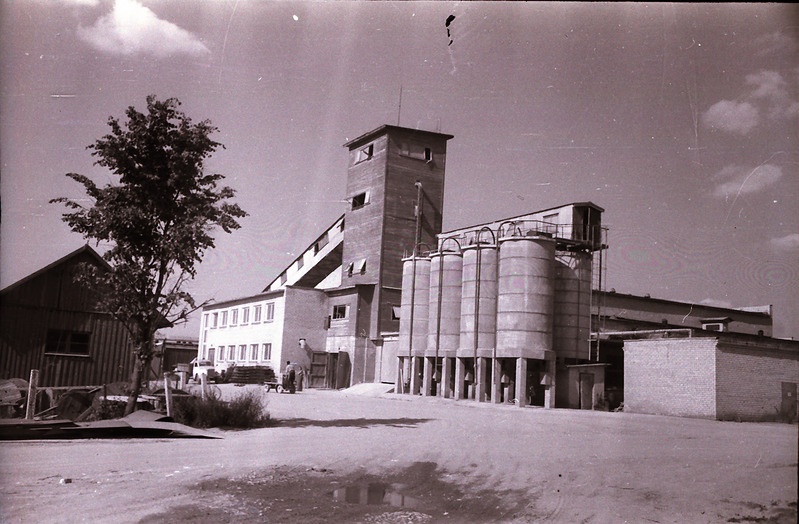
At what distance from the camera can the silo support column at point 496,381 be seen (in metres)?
32.4

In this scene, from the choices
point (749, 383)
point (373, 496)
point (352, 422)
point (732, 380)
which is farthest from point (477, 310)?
point (373, 496)

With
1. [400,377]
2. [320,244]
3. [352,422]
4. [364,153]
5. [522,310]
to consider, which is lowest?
[352,422]

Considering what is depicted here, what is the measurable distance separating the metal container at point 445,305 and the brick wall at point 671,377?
969cm

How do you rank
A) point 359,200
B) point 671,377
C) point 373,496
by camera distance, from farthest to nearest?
point 359,200, point 671,377, point 373,496

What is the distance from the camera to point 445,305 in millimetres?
37219

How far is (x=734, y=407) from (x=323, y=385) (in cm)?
2736

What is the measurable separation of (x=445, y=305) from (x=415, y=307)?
9.68ft

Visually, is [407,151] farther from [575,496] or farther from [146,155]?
[575,496]

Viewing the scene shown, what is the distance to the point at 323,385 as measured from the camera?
151 feet

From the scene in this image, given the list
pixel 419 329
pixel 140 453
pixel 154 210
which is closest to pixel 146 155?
pixel 154 210

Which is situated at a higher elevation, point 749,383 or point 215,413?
point 749,383

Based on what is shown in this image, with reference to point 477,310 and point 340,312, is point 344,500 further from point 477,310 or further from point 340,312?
point 340,312

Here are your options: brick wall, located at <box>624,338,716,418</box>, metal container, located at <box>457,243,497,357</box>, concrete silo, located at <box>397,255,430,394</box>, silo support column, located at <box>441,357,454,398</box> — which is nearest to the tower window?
concrete silo, located at <box>397,255,430,394</box>

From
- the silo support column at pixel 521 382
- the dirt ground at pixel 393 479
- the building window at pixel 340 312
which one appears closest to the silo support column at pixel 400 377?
the building window at pixel 340 312
